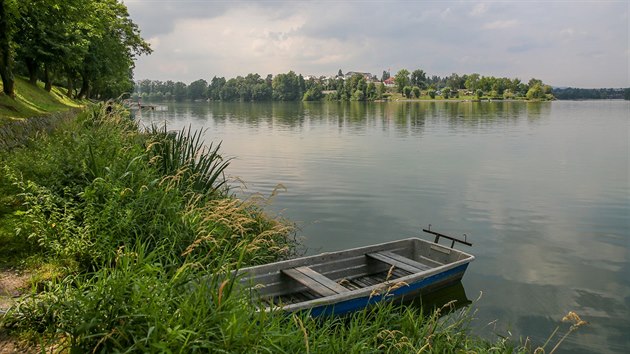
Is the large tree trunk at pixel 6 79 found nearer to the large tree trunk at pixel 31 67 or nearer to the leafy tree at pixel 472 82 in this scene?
the large tree trunk at pixel 31 67

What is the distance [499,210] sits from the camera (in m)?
14.9

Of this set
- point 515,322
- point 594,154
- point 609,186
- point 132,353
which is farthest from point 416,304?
point 594,154

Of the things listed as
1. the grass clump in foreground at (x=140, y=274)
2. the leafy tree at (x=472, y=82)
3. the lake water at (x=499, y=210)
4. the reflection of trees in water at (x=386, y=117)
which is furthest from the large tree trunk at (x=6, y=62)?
the leafy tree at (x=472, y=82)

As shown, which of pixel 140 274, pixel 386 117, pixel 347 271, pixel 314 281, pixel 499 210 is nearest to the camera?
pixel 140 274

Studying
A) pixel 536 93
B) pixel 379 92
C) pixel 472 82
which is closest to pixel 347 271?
pixel 379 92

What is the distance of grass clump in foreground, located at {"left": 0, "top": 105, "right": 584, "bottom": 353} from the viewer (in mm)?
3445

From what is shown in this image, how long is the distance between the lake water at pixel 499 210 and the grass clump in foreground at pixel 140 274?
203 centimetres

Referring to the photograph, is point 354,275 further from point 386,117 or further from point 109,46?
point 386,117

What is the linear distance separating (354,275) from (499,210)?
8.08 meters

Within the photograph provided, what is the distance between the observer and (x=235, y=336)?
3.48m

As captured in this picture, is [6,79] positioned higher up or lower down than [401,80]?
lower down

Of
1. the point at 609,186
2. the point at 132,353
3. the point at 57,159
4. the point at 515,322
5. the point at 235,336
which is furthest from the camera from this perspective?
the point at 609,186

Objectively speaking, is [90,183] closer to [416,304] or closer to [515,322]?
[416,304]

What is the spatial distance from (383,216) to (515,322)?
6.36m
